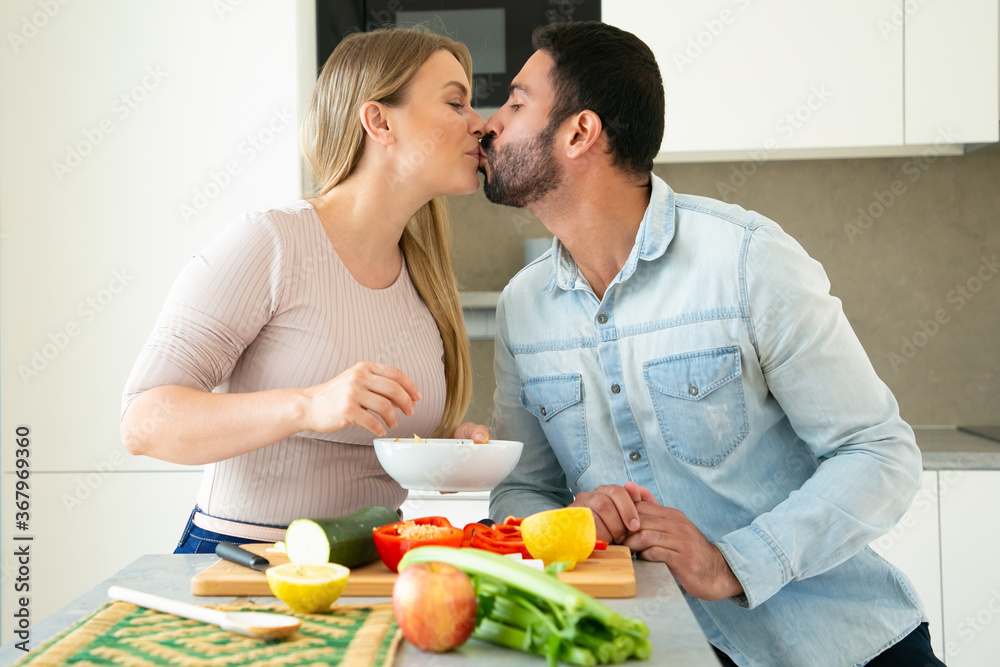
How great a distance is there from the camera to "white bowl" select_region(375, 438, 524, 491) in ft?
3.19

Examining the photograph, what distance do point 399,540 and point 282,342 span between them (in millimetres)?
480

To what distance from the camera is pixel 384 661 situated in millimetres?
667

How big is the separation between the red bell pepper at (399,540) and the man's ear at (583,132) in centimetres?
74

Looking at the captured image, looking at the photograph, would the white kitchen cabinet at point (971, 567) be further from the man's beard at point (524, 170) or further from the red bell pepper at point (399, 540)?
the red bell pepper at point (399, 540)

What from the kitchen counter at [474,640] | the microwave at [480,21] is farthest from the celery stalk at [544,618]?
the microwave at [480,21]

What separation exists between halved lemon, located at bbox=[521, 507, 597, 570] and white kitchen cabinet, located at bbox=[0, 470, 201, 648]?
1.66 meters

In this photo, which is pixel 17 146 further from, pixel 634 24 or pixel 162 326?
pixel 634 24

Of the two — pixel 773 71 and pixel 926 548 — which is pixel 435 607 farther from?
pixel 773 71

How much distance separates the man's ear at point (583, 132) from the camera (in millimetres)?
1439

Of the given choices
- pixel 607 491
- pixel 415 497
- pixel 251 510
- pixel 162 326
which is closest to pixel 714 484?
pixel 607 491

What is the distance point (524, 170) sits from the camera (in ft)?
4.84

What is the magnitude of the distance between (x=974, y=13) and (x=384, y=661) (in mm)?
2459

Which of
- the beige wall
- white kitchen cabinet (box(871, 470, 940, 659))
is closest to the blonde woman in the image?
white kitchen cabinet (box(871, 470, 940, 659))

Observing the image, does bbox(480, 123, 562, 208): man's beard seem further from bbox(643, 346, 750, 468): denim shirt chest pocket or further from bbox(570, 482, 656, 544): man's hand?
bbox(570, 482, 656, 544): man's hand
